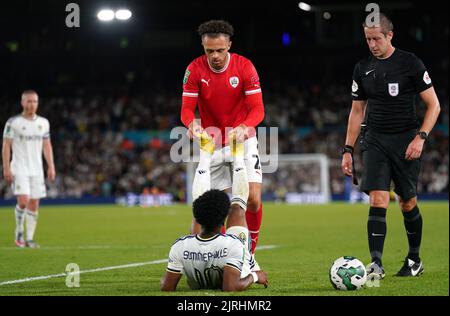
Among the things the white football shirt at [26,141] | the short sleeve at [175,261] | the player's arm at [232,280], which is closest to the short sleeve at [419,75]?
the player's arm at [232,280]

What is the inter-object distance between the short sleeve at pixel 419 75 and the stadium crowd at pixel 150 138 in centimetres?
2967

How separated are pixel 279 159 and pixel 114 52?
495 inches

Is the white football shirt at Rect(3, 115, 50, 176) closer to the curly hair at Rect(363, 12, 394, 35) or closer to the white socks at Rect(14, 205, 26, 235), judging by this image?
the white socks at Rect(14, 205, 26, 235)

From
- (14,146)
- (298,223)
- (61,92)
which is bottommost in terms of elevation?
(298,223)

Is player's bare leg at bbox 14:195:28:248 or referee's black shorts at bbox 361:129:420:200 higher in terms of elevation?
referee's black shorts at bbox 361:129:420:200

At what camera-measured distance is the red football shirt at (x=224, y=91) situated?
28.1 ft

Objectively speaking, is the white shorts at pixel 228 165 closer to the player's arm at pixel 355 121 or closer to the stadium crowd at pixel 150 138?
the player's arm at pixel 355 121

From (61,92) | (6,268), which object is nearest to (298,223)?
(6,268)

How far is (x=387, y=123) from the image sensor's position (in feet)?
28.9

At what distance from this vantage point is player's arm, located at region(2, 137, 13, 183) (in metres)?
13.9

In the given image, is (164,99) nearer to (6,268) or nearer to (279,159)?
(279,159)

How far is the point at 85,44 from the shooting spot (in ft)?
152

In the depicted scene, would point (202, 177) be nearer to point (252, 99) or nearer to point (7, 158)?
point (252, 99)

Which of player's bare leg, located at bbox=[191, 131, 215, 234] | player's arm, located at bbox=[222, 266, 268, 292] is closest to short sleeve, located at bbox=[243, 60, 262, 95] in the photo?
player's bare leg, located at bbox=[191, 131, 215, 234]
